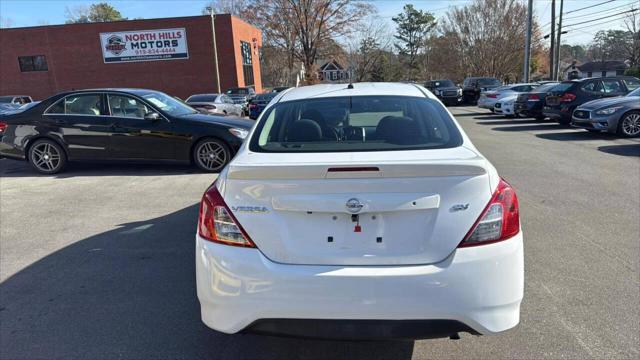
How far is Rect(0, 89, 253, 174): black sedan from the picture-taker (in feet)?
27.5

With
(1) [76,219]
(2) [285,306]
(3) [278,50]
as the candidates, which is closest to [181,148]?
(1) [76,219]

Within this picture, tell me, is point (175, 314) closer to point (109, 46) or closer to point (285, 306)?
point (285, 306)

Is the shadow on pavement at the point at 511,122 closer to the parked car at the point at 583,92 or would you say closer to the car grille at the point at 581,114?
the parked car at the point at 583,92

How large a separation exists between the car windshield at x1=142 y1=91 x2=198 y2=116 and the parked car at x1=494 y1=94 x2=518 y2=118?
14.5 metres

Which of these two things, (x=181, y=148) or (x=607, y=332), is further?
(x=181, y=148)

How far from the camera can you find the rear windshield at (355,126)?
283 cm

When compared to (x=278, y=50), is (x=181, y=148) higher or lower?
lower

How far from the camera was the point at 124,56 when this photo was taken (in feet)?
114

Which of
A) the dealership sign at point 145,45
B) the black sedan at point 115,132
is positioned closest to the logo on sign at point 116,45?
the dealership sign at point 145,45

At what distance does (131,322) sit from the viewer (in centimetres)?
329

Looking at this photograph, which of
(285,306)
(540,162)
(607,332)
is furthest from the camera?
(540,162)

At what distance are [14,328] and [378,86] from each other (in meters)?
3.37

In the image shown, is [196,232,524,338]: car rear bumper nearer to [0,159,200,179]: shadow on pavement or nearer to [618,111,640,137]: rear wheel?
[0,159,200,179]: shadow on pavement

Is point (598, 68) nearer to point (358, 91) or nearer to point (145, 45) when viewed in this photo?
point (145, 45)
